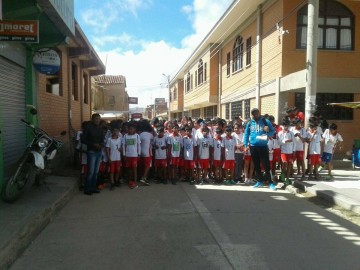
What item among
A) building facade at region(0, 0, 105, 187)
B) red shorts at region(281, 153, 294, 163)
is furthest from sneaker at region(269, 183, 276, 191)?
building facade at region(0, 0, 105, 187)

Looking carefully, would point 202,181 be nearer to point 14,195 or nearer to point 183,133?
point 183,133

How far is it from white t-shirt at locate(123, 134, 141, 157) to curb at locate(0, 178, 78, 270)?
97.8 inches

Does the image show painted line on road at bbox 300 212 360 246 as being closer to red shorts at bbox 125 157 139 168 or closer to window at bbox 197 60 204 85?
red shorts at bbox 125 157 139 168

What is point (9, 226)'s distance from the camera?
4965 millimetres

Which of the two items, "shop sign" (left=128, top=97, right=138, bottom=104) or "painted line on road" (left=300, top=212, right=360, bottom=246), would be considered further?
"shop sign" (left=128, top=97, right=138, bottom=104)

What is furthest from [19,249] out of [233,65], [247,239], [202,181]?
[233,65]

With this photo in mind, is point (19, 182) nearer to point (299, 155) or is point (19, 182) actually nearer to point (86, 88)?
point (299, 155)

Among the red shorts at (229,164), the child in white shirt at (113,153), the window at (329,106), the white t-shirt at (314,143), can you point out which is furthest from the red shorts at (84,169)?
the window at (329,106)

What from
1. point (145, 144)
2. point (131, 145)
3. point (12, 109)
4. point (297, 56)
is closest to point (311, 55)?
point (297, 56)

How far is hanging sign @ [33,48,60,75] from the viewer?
9055mm

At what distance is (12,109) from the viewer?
7875mm

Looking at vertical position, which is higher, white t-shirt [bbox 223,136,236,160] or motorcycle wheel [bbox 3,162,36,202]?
white t-shirt [bbox 223,136,236,160]

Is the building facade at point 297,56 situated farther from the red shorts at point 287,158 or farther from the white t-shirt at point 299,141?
the red shorts at point 287,158

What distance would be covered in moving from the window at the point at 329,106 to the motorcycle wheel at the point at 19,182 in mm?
10486
